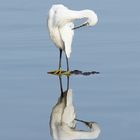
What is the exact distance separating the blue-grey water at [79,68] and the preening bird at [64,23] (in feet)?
1.17

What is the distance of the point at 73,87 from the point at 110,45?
2703 millimetres

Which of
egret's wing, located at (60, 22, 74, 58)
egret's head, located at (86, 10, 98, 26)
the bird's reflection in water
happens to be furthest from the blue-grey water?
egret's head, located at (86, 10, 98, 26)

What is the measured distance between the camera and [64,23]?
41.1 ft

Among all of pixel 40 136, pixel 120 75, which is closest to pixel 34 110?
pixel 40 136

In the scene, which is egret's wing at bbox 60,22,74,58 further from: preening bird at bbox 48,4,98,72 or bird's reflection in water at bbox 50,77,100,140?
bird's reflection in water at bbox 50,77,100,140

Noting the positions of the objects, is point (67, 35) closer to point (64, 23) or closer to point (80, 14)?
point (64, 23)

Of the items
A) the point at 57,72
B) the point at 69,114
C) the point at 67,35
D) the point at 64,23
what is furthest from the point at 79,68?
the point at 69,114

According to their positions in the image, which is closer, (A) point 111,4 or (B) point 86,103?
(B) point 86,103

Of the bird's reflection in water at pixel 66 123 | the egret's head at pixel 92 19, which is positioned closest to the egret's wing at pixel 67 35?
the egret's head at pixel 92 19

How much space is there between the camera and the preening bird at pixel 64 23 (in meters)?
12.3

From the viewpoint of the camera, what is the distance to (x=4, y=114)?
998 cm

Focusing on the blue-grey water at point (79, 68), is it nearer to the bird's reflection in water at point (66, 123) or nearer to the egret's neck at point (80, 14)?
the bird's reflection in water at point (66, 123)

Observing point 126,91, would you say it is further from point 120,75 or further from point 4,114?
point 4,114

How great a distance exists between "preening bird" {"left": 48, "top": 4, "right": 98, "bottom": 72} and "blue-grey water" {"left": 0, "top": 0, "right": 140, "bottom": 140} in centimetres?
36
